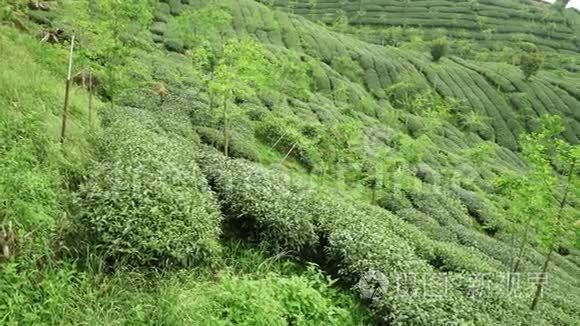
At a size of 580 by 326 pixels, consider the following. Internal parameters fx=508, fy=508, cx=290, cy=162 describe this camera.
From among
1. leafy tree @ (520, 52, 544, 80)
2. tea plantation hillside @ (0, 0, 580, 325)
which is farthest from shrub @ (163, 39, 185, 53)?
leafy tree @ (520, 52, 544, 80)

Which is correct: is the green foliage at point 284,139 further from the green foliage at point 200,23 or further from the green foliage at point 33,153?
the green foliage at point 33,153

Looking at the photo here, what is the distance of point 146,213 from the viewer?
29.1 feet

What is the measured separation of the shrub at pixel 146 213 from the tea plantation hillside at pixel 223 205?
0.04 meters

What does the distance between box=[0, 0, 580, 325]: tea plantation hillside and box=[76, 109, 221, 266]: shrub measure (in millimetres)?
40

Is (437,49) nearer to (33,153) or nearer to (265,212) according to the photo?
(265,212)

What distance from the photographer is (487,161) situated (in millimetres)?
55344

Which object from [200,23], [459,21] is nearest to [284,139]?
[200,23]

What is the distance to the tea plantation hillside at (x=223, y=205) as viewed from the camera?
786 cm

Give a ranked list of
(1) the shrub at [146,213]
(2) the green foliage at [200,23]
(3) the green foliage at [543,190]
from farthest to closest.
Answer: (2) the green foliage at [200,23] < (3) the green foliage at [543,190] < (1) the shrub at [146,213]

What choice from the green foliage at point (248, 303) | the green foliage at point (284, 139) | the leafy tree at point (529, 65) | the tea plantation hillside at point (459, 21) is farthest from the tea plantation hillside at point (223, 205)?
the tea plantation hillside at point (459, 21)

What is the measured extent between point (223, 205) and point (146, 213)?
3321 mm

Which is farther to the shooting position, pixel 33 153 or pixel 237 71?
pixel 237 71

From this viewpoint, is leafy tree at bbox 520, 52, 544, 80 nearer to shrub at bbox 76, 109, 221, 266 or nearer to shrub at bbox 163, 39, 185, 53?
shrub at bbox 163, 39, 185, 53

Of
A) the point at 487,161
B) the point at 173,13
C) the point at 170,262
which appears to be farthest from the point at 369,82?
the point at 170,262
